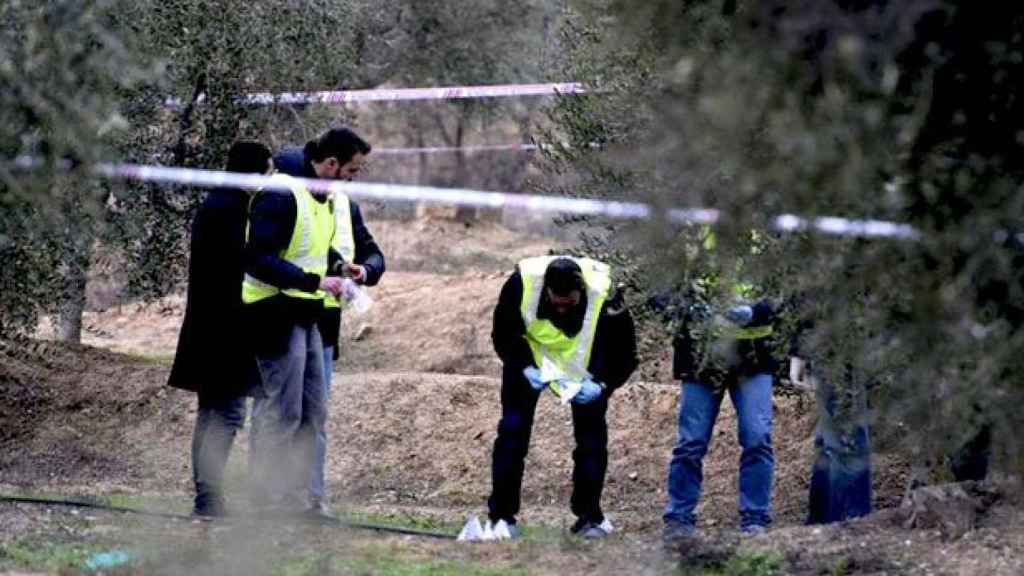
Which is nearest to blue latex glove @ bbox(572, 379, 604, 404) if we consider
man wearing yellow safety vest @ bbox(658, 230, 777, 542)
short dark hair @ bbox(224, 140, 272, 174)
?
man wearing yellow safety vest @ bbox(658, 230, 777, 542)

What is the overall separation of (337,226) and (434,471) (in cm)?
290

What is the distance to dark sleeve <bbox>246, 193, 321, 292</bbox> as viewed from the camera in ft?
29.0

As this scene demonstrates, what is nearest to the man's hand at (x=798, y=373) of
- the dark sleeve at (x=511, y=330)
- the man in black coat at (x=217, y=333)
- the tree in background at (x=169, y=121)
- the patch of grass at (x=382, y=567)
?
the dark sleeve at (x=511, y=330)

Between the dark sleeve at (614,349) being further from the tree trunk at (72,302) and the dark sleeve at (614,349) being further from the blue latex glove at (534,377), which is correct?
the tree trunk at (72,302)

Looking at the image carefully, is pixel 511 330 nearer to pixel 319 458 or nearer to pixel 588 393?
pixel 588 393

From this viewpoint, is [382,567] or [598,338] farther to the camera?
[598,338]

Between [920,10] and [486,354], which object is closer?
[920,10]

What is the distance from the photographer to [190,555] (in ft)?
24.8

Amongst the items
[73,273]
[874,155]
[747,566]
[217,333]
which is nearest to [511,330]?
[217,333]

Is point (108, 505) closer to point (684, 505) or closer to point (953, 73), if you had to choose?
point (684, 505)

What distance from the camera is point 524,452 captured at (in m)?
9.16

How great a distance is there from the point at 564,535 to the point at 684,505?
A: 813 millimetres

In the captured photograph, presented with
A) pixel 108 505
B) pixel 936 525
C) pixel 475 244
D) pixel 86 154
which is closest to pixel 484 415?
pixel 108 505

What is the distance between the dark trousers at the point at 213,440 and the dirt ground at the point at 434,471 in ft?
0.72
